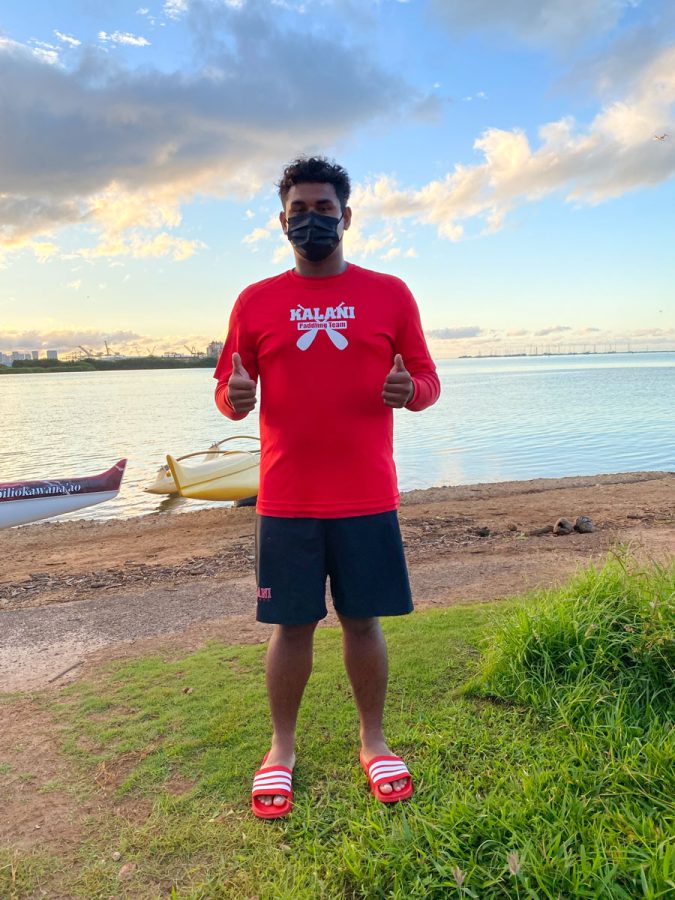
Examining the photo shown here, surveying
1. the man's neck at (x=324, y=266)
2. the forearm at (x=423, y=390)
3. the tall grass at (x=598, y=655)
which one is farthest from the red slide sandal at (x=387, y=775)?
the man's neck at (x=324, y=266)

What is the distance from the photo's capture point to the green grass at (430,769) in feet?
6.72

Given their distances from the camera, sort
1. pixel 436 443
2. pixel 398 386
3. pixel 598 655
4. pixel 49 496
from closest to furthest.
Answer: pixel 398 386 → pixel 598 655 → pixel 49 496 → pixel 436 443

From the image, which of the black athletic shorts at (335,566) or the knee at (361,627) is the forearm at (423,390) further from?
the knee at (361,627)

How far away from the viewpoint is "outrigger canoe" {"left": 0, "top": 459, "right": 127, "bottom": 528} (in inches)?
442

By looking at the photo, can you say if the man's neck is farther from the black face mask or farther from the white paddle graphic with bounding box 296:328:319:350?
the white paddle graphic with bounding box 296:328:319:350

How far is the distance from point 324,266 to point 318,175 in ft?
1.24

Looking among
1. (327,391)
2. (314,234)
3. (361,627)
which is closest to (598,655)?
(361,627)

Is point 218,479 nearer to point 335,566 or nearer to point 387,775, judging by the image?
point 335,566

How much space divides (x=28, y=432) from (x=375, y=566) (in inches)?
1111

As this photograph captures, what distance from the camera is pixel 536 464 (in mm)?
17359

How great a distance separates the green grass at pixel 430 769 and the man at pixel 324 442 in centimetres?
21

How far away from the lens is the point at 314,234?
262cm


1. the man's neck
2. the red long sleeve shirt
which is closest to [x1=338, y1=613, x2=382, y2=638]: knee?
the red long sleeve shirt

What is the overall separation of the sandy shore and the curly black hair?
2.83 metres
